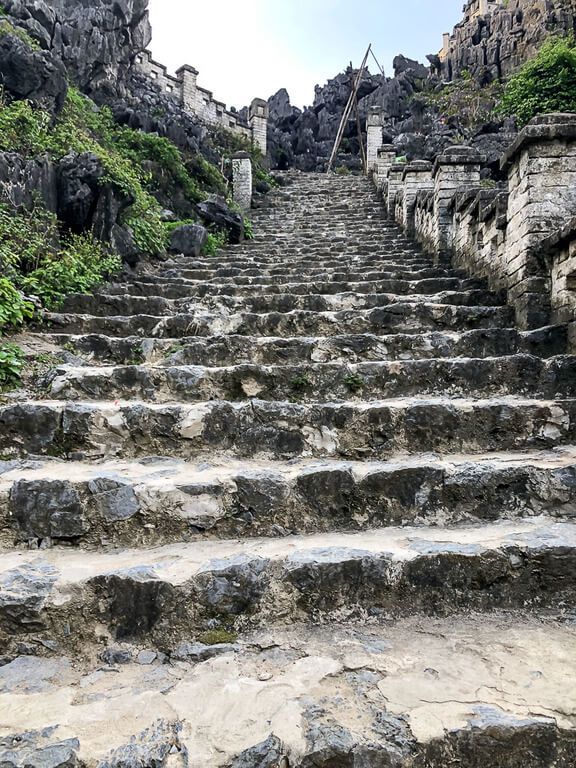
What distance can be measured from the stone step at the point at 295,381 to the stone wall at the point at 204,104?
19.0 m

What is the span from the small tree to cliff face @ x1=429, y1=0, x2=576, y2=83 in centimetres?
371

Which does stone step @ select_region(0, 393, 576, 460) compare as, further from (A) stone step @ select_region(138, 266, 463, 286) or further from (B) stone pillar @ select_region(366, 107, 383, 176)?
(B) stone pillar @ select_region(366, 107, 383, 176)

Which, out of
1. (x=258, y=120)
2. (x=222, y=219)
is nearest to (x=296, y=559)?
(x=222, y=219)

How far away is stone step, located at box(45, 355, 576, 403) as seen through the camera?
3.11 metres

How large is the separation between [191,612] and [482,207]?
4.59m

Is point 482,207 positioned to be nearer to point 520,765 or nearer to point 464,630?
point 464,630

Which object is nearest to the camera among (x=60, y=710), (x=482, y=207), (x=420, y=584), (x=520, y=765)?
(x=520, y=765)

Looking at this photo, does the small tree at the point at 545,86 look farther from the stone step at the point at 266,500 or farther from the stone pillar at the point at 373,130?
the stone step at the point at 266,500

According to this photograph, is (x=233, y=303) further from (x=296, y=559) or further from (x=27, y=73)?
(x=27, y=73)

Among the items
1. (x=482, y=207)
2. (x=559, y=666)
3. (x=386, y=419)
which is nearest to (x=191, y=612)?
(x=559, y=666)

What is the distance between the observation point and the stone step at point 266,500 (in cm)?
212

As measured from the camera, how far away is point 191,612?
5.71ft

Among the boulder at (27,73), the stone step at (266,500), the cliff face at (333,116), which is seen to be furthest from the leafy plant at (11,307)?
the cliff face at (333,116)

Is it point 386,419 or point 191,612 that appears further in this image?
point 386,419
